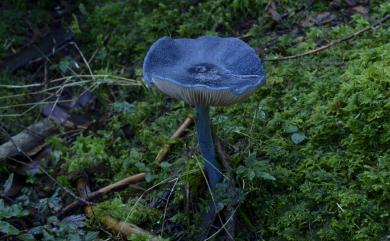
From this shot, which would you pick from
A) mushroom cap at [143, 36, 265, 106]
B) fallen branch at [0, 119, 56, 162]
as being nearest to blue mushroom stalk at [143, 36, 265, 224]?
mushroom cap at [143, 36, 265, 106]

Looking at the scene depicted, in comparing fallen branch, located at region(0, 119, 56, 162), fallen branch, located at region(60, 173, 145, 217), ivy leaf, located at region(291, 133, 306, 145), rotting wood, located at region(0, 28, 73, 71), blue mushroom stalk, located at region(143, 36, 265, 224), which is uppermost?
blue mushroom stalk, located at region(143, 36, 265, 224)

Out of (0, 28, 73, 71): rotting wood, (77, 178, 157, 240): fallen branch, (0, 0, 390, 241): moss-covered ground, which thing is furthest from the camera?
(0, 28, 73, 71): rotting wood

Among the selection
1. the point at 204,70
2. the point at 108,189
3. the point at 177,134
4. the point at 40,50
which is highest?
the point at 204,70

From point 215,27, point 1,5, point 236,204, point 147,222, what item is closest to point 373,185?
point 236,204

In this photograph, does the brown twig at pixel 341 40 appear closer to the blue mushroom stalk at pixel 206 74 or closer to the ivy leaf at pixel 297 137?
the ivy leaf at pixel 297 137

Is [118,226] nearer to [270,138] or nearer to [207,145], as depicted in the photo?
[207,145]

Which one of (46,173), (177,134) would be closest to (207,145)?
(177,134)

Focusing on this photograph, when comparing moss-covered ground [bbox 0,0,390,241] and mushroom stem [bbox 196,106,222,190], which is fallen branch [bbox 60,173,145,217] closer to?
moss-covered ground [bbox 0,0,390,241]
